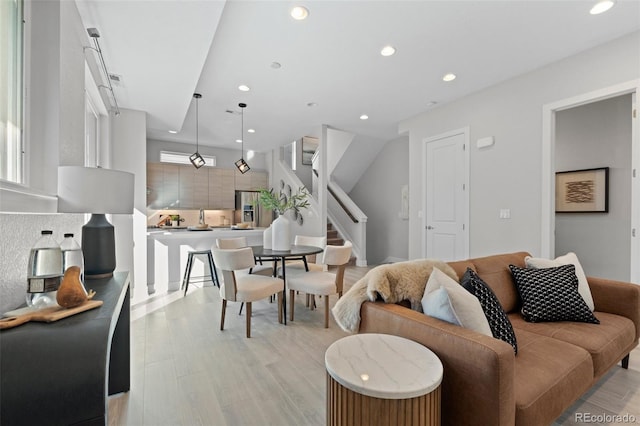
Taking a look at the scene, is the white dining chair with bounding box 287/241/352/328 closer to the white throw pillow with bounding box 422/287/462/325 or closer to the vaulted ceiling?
the white throw pillow with bounding box 422/287/462/325

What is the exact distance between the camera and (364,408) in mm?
1095

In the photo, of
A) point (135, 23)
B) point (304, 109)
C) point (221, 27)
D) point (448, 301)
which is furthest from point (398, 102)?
point (448, 301)

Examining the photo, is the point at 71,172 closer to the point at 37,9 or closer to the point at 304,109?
the point at 37,9

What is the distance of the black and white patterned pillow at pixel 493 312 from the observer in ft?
4.99

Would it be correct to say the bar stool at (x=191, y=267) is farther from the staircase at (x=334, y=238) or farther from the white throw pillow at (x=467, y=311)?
the white throw pillow at (x=467, y=311)

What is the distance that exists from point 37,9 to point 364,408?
2.66 meters

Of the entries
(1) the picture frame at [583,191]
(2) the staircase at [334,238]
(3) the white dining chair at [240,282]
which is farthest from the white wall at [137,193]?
(1) the picture frame at [583,191]

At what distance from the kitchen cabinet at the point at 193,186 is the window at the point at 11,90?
5507 millimetres

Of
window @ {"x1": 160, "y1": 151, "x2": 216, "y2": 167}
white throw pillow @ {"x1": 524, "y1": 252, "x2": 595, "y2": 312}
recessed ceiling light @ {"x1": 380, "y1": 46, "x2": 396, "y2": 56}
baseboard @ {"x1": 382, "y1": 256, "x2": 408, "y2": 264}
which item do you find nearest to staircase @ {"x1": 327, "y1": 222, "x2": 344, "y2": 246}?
baseboard @ {"x1": 382, "y1": 256, "x2": 408, "y2": 264}

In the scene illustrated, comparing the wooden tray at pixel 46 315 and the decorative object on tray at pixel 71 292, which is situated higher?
the decorative object on tray at pixel 71 292

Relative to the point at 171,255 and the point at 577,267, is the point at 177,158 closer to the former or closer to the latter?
the point at 171,255

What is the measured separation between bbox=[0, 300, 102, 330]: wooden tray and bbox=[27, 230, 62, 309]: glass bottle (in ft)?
0.31

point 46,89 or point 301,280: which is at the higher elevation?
point 46,89

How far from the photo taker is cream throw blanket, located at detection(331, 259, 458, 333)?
5.49 feet
